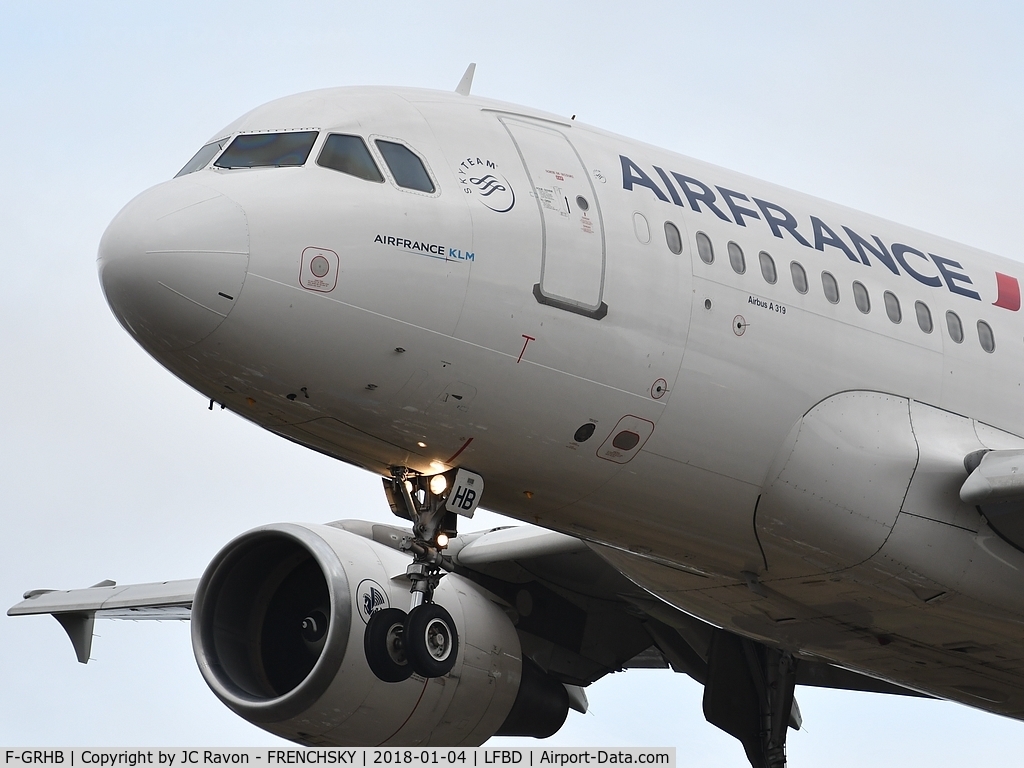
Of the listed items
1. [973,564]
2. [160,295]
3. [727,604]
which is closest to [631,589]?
[727,604]

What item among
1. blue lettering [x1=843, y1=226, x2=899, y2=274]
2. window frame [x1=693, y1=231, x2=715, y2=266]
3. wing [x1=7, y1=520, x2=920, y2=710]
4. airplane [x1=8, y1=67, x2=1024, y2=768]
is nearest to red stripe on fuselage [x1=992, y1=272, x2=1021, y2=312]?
airplane [x1=8, y1=67, x2=1024, y2=768]

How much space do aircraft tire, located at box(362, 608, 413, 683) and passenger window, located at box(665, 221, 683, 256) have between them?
3243 mm

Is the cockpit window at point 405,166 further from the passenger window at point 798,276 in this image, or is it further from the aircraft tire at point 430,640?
the passenger window at point 798,276

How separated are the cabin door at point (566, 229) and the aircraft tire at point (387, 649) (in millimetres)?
2345

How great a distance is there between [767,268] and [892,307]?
1263mm

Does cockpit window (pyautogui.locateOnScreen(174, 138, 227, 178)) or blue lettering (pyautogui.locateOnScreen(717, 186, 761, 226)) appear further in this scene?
blue lettering (pyautogui.locateOnScreen(717, 186, 761, 226))

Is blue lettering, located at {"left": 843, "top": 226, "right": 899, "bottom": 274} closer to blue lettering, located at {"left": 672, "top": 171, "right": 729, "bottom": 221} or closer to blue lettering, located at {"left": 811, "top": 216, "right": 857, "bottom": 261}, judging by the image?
blue lettering, located at {"left": 811, "top": 216, "right": 857, "bottom": 261}

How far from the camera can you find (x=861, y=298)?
1229cm

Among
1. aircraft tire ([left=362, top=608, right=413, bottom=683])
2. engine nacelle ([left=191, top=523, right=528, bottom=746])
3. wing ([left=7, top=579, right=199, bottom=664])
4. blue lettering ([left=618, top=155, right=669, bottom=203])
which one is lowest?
aircraft tire ([left=362, top=608, right=413, bottom=683])

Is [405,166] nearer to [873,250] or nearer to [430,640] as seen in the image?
[430,640]

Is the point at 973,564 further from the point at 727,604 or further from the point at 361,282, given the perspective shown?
the point at 361,282

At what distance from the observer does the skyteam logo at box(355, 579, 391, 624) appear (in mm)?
13477

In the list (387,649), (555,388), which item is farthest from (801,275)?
(387,649)

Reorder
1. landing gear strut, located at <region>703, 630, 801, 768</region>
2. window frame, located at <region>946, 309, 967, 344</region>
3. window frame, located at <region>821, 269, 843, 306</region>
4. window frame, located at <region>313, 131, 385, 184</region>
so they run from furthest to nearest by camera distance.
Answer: landing gear strut, located at <region>703, 630, 801, 768</region>, window frame, located at <region>946, 309, 967, 344</region>, window frame, located at <region>821, 269, 843, 306</region>, window frame, located at <region>313, 131, 385, 184</region>
